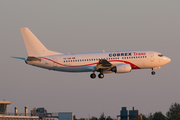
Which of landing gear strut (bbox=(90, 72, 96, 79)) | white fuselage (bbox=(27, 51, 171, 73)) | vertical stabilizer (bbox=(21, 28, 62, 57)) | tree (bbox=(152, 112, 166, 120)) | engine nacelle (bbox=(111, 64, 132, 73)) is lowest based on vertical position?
tree (bbox=(152, 112, 166, 120))

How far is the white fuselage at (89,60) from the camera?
82.1 metres

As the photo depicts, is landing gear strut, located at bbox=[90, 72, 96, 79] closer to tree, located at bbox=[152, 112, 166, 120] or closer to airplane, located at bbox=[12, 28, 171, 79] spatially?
airplane, located at bbox=[12, 28, 171, 79]

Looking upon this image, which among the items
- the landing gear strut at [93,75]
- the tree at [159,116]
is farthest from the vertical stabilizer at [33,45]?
the tree at [159,116]

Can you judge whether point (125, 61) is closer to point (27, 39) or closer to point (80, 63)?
point (80, 63)

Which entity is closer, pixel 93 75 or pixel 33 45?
pixel 33 45

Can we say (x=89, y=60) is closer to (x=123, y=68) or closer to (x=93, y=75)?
(x=93, y=75)

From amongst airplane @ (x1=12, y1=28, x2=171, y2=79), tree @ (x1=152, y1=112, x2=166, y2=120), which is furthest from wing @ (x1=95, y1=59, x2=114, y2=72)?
tree @ (x1=152, y1=112, x2=166, y2=120)

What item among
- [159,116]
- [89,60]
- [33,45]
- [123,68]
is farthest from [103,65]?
[159,116]

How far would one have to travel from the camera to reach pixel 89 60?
8244cm

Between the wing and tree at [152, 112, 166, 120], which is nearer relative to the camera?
the wing

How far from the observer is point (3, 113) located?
8562cm

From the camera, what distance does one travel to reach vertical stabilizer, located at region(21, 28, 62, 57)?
84.1 m

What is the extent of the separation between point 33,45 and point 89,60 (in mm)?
12084

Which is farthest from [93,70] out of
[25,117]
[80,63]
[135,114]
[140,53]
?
[135,114]
